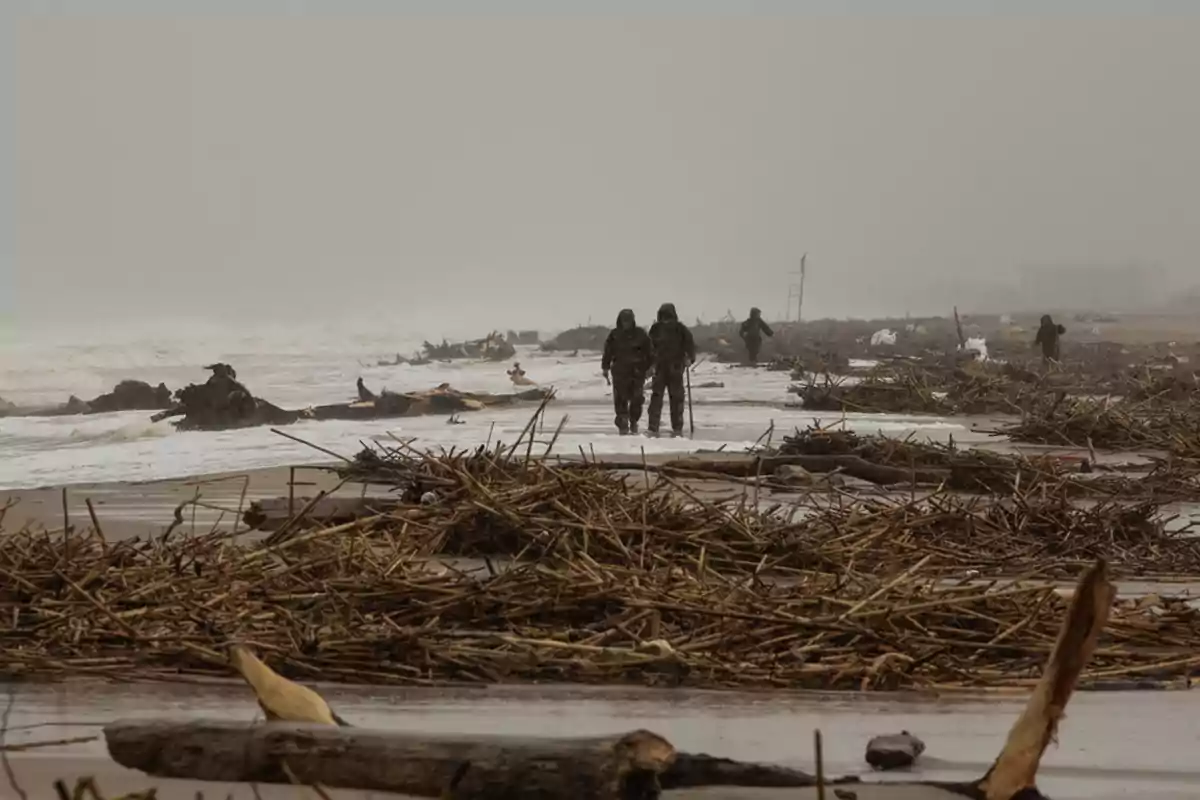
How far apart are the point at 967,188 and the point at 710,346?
0.96 meters

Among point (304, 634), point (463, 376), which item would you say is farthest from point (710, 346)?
point (304, 634)

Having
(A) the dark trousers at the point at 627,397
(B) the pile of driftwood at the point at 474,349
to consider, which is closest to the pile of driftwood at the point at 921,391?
(A) the dark trousers at the point at 627,397

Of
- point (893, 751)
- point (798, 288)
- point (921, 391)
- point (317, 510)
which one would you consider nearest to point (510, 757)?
point (893, 751)

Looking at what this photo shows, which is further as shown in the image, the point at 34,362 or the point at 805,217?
the point at 805,217

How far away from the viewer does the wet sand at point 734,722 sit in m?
1.76

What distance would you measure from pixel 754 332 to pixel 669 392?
1.05ft

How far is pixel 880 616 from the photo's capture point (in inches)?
88.0

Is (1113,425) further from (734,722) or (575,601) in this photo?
(734,722)

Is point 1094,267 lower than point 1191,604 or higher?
higher

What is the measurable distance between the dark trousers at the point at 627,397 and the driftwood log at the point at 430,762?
6.47ft

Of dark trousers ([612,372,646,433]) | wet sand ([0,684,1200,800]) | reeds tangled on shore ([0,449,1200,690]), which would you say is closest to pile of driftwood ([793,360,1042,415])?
dark trousers ([612,372,646,433])

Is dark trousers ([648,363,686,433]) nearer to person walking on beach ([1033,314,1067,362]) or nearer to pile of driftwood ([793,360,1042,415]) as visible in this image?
pile of driftwood ([793,360,1042,415])

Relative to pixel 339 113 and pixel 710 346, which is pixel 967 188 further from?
pixel 339 113

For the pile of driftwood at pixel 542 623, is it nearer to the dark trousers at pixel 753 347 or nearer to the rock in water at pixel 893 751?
the rock in water at pixel 893 751
